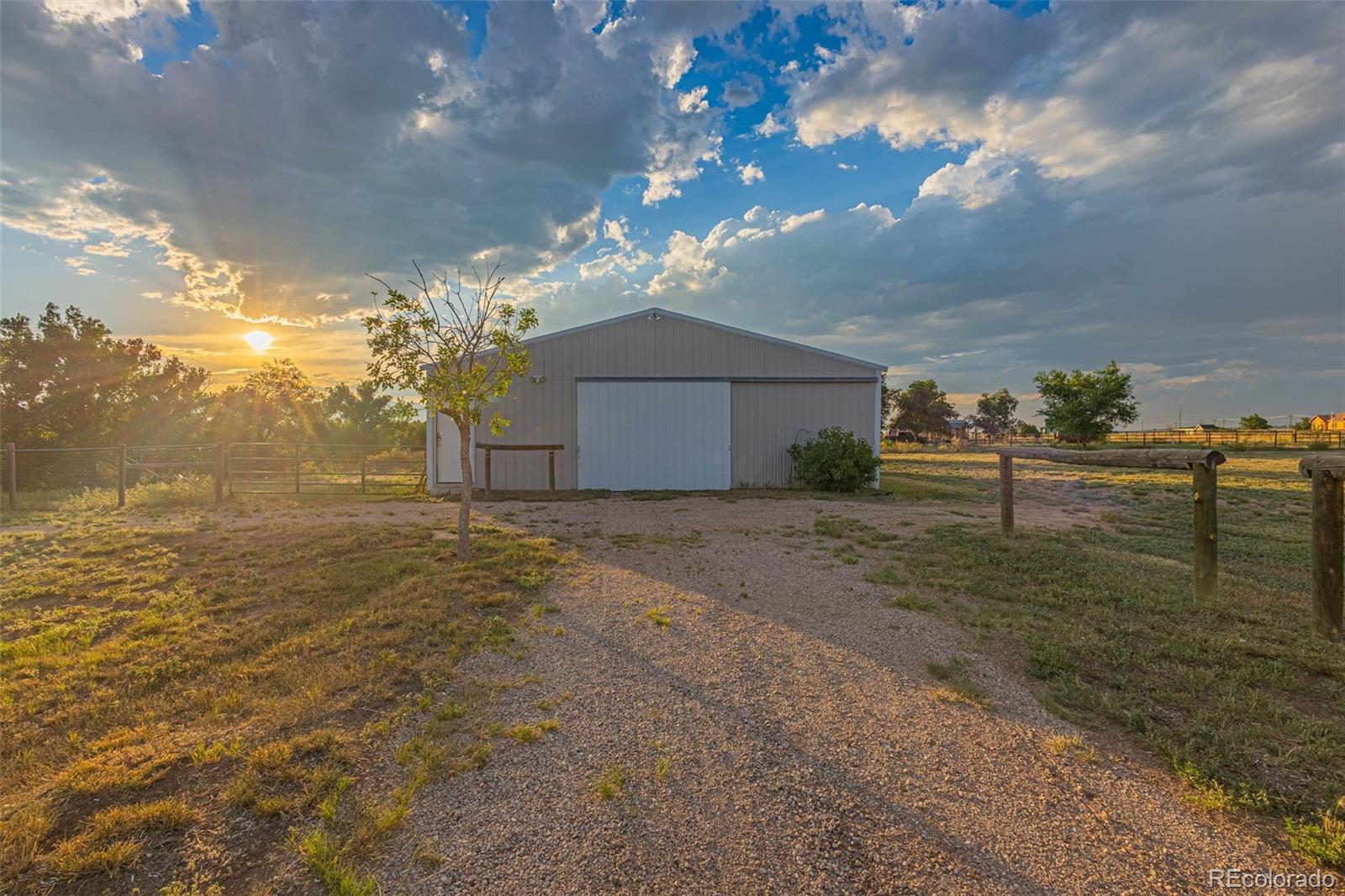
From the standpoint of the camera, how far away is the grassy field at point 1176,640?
2.52 metres

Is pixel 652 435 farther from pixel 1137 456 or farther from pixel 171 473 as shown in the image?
pixel 171 473

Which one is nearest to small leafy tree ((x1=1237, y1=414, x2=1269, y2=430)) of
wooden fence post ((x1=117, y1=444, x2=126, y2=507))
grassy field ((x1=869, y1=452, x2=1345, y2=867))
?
grassy field ((x1=869, y1=452, x2=1345, y2=867))

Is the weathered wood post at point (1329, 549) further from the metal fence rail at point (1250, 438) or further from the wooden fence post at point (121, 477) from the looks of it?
the metal fence rail at point (1250, 438)

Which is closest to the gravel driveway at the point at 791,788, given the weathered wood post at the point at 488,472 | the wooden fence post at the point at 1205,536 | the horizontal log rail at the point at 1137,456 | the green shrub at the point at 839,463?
the wooden fence post at the point at 1205,536

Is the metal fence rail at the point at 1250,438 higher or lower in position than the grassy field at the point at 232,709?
higher

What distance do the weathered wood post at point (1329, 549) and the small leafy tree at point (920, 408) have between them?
52.6m

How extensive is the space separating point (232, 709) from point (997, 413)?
253ft

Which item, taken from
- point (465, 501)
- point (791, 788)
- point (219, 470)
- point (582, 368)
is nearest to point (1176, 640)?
point (791, 788)

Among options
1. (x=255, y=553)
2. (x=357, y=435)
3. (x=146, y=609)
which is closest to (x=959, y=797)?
(x=146, y=609)

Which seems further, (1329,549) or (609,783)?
(1329,549)

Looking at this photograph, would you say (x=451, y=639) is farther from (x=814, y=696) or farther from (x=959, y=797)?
(x=959, y=797)

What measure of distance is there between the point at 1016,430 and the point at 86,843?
75187 millimetres

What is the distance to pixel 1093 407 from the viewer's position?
1361 inches

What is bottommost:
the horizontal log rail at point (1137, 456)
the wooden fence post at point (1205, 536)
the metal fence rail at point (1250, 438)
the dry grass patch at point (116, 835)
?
the dry grass patch at point (116, 835)
